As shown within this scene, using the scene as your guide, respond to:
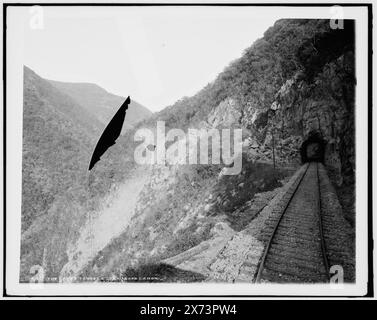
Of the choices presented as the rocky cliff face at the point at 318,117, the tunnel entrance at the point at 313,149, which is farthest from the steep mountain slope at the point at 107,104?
the tunnel entrance at the point at 313,149

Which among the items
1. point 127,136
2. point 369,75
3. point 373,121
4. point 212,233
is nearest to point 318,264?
point 212,233

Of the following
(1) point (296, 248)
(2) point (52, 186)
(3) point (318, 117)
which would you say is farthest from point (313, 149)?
(2) point (52, 186)

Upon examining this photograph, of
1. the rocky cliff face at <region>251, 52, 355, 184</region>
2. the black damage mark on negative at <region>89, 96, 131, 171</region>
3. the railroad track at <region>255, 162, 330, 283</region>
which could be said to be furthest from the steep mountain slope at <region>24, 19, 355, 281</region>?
the railroad track at <region>255, 162, 330, 283</region>

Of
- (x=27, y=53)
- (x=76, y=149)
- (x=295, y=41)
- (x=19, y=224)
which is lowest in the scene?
(x=19, y=224)

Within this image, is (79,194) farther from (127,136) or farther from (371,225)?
(371,225)

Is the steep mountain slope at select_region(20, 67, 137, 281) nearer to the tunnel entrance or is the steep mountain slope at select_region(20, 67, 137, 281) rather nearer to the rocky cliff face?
the rocky cliff face

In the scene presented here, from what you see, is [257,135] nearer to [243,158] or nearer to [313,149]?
[243,158]
